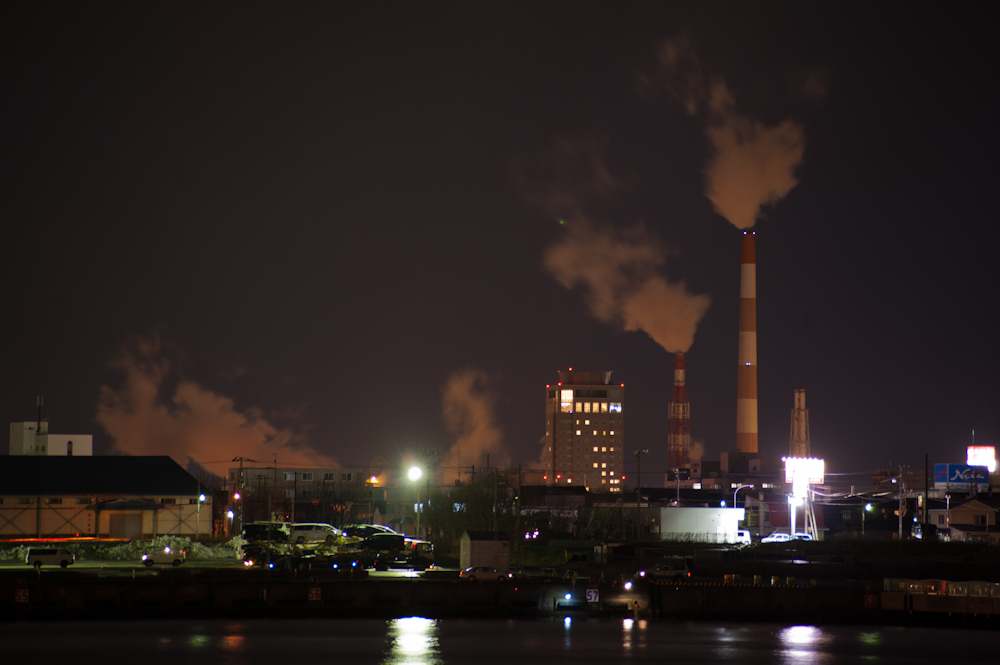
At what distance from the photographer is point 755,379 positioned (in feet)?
444

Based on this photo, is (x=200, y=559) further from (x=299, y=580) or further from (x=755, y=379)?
(x=755, y=379)

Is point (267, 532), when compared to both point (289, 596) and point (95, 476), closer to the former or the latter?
point (95, 476)

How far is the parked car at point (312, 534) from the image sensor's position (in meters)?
60.1

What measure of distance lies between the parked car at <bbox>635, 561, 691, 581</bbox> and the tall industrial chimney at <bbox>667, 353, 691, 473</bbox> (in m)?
144

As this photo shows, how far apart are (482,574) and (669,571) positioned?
9.26 meters

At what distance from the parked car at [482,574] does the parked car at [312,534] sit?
17.4 metres

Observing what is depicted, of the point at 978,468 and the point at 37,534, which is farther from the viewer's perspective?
the point at 978,468

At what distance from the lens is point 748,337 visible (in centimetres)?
13425

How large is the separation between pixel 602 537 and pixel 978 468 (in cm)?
5923

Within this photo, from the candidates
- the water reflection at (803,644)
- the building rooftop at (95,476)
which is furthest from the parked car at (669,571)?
the building rooftop at (95,476)

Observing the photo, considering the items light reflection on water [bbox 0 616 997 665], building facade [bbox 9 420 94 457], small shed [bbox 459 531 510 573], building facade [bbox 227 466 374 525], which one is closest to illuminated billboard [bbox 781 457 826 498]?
building facade [bbox 227 466 374 525]

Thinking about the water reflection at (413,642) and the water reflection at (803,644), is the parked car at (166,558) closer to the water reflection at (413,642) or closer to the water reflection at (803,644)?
the water reflection at (413,642)

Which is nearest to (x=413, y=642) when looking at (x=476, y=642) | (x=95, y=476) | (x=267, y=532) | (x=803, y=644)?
(x=476, y=642)

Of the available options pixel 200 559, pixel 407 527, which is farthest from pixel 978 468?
pixel 200 559
